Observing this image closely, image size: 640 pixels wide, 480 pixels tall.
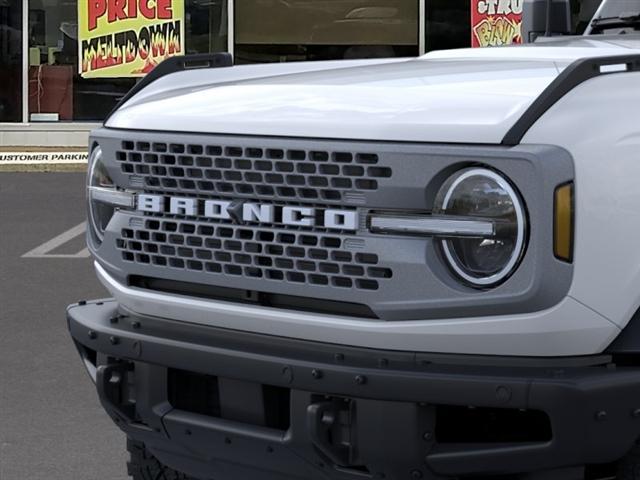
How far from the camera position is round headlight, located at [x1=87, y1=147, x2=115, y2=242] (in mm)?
4051

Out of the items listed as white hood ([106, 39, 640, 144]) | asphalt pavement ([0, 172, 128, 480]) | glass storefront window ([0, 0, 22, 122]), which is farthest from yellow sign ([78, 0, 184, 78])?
white hood ([106, 39, 640, 144])

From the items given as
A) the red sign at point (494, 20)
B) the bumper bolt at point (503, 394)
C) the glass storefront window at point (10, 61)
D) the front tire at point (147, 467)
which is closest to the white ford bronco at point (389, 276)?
the bumper bolt at point (503, 394)

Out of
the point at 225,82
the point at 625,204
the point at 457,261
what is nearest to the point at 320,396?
the point at 457,261

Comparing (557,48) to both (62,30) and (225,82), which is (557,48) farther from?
(62,30)

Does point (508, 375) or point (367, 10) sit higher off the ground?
point (367, 10)

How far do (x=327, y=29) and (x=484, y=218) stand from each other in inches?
592

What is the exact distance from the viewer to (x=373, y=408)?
3289 millimetres

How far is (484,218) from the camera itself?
3.24 metres

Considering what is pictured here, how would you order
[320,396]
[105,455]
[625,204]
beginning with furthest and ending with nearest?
[105,455] → [320,396] → [625,204]

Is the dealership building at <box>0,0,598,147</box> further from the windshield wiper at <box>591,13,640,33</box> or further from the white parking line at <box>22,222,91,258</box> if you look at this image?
the windshield wiper at <box>591,13,640,33</box>

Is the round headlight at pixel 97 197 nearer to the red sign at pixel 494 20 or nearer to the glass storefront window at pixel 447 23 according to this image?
the red sign at pixel 494 20

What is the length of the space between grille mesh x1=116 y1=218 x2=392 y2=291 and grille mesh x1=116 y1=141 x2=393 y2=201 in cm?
10

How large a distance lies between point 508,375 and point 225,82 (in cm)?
134

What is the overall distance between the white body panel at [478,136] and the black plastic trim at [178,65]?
471mm
